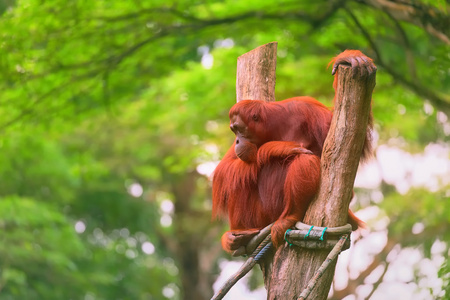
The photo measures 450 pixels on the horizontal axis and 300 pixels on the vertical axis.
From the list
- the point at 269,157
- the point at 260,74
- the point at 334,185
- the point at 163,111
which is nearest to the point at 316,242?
the point at 334,185

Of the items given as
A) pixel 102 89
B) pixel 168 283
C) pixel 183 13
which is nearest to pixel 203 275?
pixel 168 283

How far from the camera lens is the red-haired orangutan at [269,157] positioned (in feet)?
10.5

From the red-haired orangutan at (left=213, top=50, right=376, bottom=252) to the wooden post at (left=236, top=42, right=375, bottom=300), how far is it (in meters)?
0.12

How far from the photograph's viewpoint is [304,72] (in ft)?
27.1

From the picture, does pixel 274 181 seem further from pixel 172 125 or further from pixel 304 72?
pixel 172 125

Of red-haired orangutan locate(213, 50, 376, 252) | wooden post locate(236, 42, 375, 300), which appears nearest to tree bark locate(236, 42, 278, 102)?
red-haired orangutan locate(213, 50, 376, 252)

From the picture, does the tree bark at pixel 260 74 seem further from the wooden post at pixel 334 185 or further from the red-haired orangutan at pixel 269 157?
the wooden post at pixel 334 185

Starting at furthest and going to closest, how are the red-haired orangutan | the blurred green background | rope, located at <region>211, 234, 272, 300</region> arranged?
the blurred green background, the red-haired orangutan, rope, located at <region>211, 234, 272, 300</region>

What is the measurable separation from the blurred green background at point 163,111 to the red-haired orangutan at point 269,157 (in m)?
0.65

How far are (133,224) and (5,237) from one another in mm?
5864

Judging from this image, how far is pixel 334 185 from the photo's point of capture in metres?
2.96

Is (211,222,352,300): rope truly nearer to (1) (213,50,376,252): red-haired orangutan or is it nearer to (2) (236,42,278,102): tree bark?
(1) (213,50,376,252): red-haired orangutan

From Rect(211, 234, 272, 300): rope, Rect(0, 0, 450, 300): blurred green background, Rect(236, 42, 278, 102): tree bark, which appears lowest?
Rect(0, 0, 450, 300): blurred green background

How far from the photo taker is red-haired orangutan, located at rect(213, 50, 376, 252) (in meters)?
3.21
